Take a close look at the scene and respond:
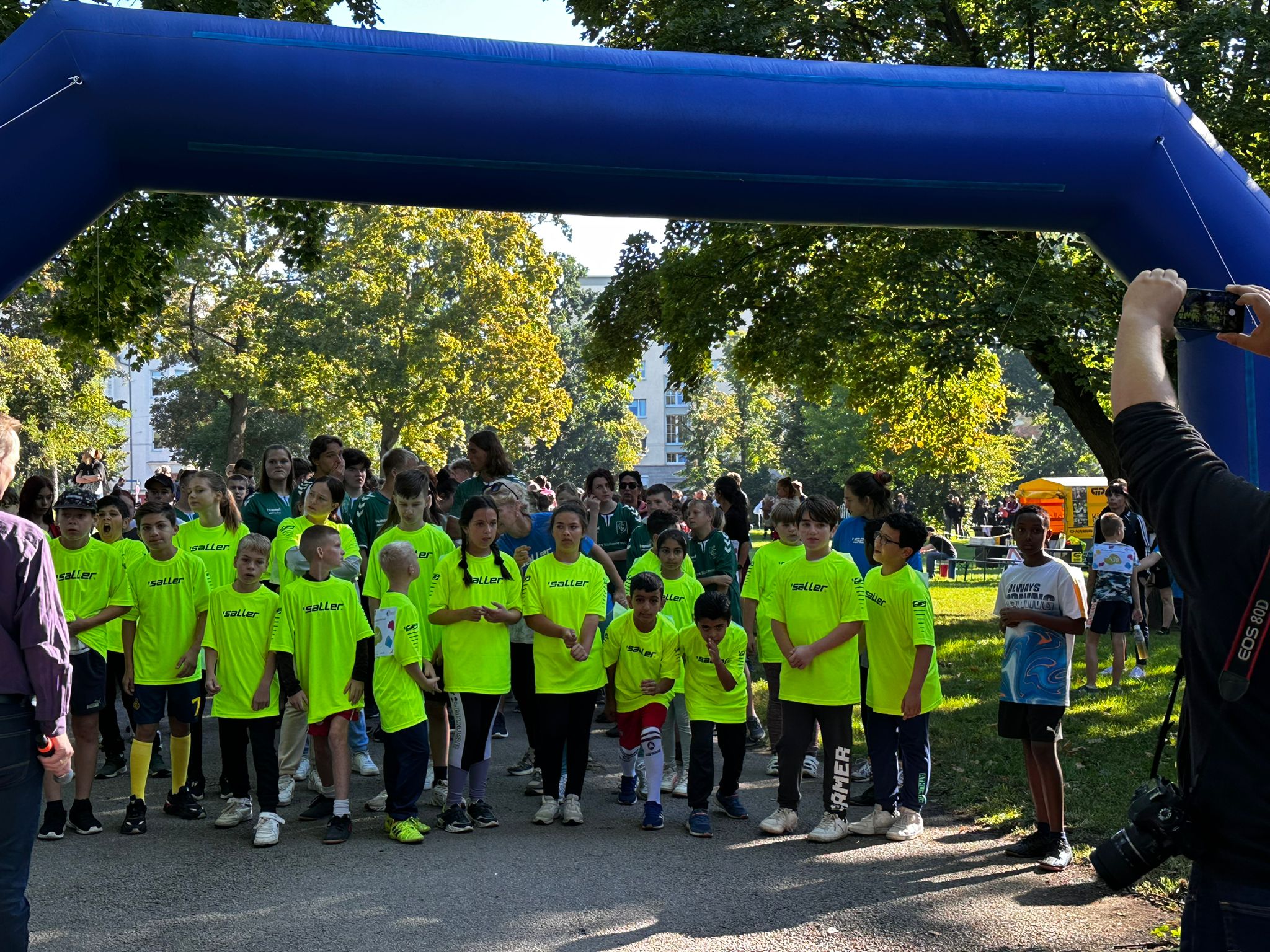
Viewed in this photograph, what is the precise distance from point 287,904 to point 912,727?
342 centimetres

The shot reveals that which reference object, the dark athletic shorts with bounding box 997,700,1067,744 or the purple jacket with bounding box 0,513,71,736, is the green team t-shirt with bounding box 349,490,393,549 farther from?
the purple jacket with bounding box 0,513,71,736

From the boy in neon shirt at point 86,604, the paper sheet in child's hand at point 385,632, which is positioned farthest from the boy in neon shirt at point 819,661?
the boy in neon shirt at point 86,604

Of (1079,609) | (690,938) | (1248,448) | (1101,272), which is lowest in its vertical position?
(690,938)

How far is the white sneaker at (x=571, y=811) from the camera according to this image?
22.3 ft

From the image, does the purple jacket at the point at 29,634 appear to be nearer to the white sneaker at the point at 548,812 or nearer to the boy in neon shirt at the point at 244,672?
the boy in neon shirt at the point at 244,672

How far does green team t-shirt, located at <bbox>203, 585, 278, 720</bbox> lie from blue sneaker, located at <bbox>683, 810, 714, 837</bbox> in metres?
2.39

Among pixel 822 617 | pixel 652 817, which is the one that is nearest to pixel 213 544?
pixel 652 817

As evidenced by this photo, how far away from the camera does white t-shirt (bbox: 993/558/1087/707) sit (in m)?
6.07

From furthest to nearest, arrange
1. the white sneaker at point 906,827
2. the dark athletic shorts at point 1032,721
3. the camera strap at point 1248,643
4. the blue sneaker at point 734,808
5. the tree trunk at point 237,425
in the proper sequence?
1. the tree trunk at point 237,425
2. the blue sneaker at point 734,808
3. the white sneaker at point 906,827
4. the dark athletic shorts at point 1032,721
5. the camera strap at point 1248,643

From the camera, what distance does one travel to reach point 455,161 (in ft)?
17.3

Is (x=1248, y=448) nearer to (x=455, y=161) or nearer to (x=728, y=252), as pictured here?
(x=455, y=161)

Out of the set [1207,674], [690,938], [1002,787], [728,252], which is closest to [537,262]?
[728,252]

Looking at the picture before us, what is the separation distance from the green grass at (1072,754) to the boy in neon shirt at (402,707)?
10.6 ft

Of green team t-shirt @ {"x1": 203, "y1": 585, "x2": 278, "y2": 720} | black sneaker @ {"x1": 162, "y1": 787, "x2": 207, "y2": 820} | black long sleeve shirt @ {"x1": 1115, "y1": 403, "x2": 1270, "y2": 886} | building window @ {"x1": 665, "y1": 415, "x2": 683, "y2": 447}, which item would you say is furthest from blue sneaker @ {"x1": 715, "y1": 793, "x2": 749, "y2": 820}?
building window @ {"x1": 665, "y1": 415, "x2": 683, "y2": 447}
